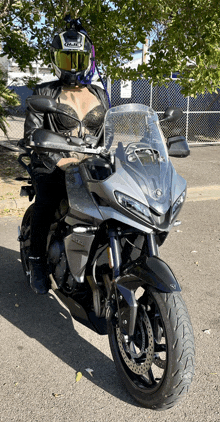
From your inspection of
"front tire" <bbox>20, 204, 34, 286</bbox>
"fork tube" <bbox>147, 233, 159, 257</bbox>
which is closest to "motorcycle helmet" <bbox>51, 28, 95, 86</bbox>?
"front tire" <bbox>20, 204, 34, 286</bbox>

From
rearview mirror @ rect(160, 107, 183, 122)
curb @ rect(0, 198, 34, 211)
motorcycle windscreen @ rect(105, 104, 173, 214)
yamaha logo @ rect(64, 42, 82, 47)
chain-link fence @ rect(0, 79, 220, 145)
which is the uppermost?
yamaha logo @ rect(64, 42, 82, 47)

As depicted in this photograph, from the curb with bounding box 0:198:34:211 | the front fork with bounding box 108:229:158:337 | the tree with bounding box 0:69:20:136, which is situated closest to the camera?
the front fork with bounding box 108:229:158:337

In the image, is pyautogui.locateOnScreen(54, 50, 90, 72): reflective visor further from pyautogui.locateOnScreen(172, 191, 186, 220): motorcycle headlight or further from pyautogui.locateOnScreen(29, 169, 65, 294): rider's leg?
pyautogui.locateOnScreen(172, 191, 186, 220): motorcycle headlight

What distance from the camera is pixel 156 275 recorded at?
238 centimetres

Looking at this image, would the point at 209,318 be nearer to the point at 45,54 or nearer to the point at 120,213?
the point at 120,213

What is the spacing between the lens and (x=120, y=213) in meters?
2.51

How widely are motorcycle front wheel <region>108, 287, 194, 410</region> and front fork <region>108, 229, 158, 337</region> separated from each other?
0.26 ft

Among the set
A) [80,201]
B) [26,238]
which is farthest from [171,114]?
[26,238]

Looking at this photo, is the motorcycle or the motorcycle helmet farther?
the motorcycle helmet

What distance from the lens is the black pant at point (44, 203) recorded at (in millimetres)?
3391

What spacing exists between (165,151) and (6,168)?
23.4 ft

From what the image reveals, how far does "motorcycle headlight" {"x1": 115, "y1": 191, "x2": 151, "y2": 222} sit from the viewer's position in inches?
95.7

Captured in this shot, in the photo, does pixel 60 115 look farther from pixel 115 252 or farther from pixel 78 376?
pixel 78 376

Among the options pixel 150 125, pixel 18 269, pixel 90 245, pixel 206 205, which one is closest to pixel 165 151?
pixel 150 125
